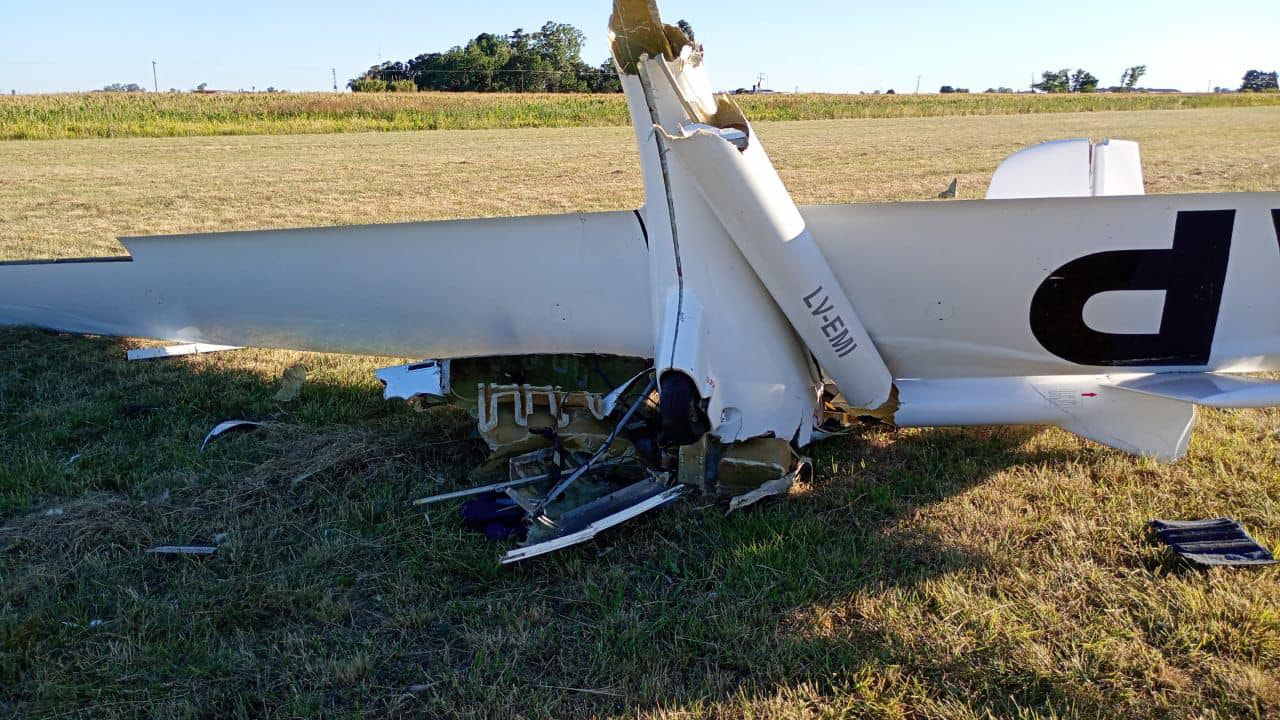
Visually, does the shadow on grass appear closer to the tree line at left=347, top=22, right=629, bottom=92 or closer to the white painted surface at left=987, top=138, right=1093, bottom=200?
the white painted surface at left=987, top=138, right=1093, bottom=200

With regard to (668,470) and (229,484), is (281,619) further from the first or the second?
(668,470)

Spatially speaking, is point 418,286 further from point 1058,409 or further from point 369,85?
point 369,85

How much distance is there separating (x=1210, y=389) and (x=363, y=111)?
38684mm

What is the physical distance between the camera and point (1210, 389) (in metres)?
3.66

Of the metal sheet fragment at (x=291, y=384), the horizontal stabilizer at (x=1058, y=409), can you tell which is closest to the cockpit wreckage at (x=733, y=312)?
the horizontal stabilizer at (x=1058, y=409)

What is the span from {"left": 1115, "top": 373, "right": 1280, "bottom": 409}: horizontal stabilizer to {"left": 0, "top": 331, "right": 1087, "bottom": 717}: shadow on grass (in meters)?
0.64

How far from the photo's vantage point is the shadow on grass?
273 centimetres

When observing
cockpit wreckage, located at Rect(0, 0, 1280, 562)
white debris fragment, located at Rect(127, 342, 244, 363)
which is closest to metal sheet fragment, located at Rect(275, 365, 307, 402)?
cockpit wreckage, located at Rect(0, 0, 1280, 562)

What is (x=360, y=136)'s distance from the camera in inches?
1173

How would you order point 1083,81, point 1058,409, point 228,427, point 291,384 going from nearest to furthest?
point 1058,409 < point 228,427 < point 291,384 < point 1083,81

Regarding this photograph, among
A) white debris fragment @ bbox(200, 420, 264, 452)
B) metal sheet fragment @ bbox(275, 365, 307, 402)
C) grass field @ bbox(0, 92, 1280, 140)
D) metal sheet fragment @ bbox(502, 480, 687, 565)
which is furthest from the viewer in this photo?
grass field @ bbox(0, 92, 1280, 140)

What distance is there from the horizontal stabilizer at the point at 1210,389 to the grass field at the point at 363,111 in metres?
32.2

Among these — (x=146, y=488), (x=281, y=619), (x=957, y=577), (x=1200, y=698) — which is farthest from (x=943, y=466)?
(x=146, y=488)

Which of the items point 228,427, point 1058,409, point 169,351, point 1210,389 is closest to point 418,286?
point 228,427
